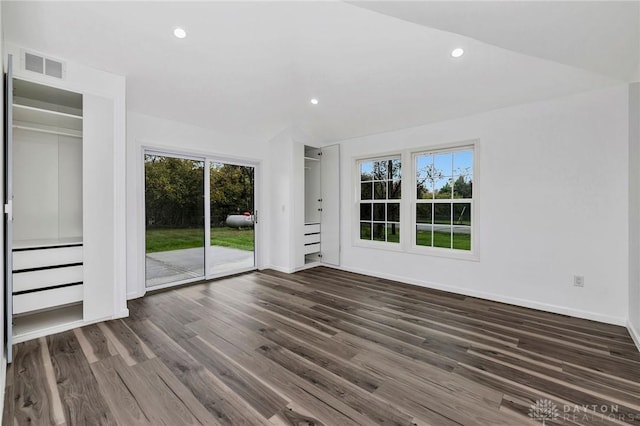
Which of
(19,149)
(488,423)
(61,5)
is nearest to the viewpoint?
(488,423)

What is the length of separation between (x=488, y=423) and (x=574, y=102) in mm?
3375

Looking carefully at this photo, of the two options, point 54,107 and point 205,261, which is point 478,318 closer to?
point 205,261

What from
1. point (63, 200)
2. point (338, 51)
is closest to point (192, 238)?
point (63, 200)

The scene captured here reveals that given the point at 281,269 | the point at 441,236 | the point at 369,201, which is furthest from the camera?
the point at 281,269

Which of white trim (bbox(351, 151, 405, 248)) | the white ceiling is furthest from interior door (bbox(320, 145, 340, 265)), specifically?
the white ceiling

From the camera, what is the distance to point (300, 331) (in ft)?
8.80

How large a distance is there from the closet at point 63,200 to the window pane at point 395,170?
3761mm

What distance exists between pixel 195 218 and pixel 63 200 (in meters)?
1.55

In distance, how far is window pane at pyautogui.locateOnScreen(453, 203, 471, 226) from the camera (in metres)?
3.85

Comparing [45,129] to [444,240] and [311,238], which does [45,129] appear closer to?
[311,238]

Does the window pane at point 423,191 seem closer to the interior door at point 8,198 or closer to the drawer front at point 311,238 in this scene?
the drawer front at point 311,238

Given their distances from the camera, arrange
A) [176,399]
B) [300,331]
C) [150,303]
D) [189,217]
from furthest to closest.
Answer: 1. [189,217]
2. [150,303]
3. [300,331]
4. [176,399]

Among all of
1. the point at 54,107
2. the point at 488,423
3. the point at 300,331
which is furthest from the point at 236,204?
the point at 488,423

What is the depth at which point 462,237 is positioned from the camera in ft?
12.8
